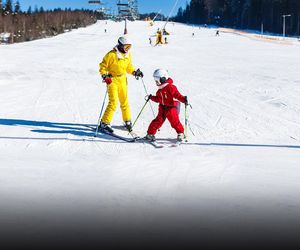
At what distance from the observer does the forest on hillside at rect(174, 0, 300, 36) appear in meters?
81.7

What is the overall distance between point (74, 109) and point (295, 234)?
241 inches

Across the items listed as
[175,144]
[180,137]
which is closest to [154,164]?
[175,144]

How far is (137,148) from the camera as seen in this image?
5527 millimetres

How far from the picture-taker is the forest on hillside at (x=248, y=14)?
3216 inches

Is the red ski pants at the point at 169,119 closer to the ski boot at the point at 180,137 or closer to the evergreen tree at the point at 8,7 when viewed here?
the ski boot at the point at 180,137

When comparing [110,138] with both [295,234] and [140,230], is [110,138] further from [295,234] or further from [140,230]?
[295,234]

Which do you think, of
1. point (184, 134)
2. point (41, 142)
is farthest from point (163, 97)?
point (41, 142)

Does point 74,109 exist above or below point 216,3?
below

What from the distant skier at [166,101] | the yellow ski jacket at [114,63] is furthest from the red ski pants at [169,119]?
the yellow ski jacket at [114,63]

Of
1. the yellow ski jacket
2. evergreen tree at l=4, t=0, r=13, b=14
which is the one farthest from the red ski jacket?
evergreen tree at l=4, t=0, r=13, b=14

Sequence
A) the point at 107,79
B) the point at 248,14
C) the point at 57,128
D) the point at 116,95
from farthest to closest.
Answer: the point at 248,14, the point at 57,128, the point at 116,95, the point at 107,79

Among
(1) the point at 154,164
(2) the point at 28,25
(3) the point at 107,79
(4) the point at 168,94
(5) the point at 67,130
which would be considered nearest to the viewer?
(1) the point at 154,164

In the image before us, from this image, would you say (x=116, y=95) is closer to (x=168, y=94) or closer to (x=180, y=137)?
(x=168, y=94)

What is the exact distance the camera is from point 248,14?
314 feet
